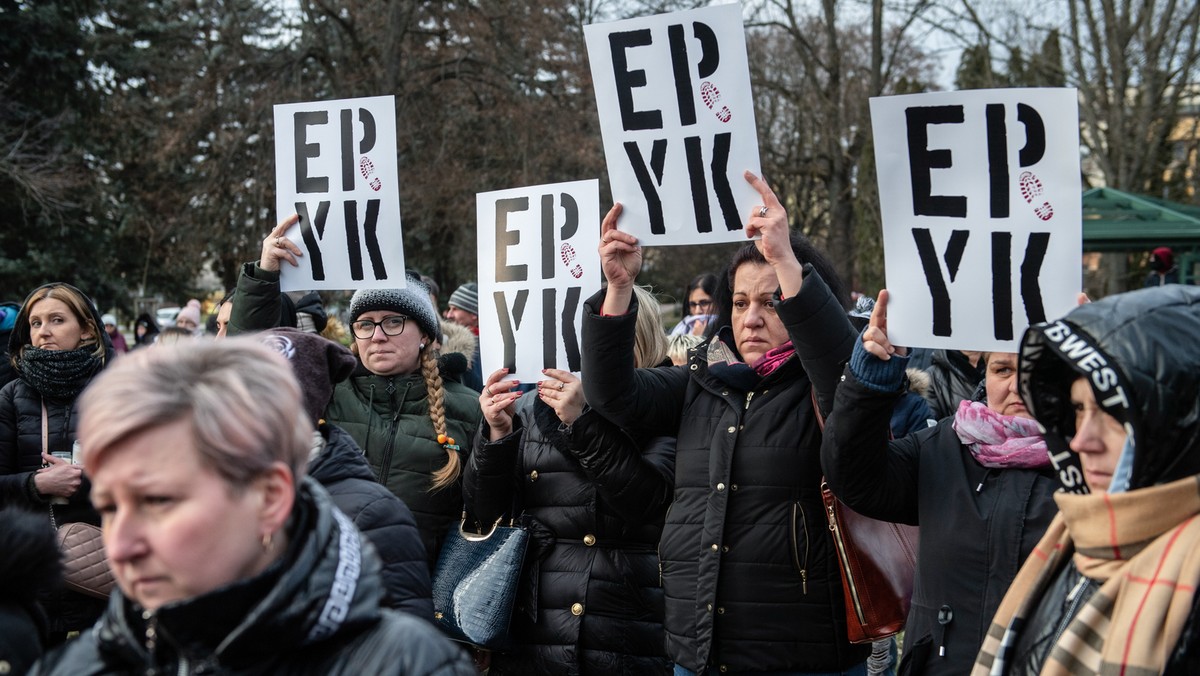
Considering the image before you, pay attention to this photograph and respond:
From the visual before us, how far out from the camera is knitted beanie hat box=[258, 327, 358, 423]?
9.12ft

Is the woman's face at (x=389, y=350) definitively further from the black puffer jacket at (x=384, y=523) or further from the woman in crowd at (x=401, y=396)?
the black puffer jacket at (x=384, y=523)

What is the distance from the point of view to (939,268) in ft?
10.8

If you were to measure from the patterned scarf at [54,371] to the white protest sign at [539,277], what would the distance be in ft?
5.63

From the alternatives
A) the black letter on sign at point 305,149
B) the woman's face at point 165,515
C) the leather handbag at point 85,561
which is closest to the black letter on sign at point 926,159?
the woman's face at point 165,515

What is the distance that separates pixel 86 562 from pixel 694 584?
2215 millimetres

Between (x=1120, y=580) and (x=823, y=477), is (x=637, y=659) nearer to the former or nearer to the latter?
(x=823, y=477)

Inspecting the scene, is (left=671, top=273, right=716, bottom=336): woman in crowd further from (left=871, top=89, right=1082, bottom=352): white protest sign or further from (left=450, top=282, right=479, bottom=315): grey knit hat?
(left=871, top=89, right=1082, bottom=352): white protest sign

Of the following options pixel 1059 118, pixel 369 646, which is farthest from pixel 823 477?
pixel 369 646

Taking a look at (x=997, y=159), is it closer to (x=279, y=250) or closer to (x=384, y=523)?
(x=384, y=523)

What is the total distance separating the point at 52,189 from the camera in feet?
56.1

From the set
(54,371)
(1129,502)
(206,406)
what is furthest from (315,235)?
(1129,502)

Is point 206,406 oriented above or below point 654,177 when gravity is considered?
below

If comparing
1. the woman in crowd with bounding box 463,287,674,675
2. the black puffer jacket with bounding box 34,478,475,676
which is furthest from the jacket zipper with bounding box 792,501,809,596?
the black puffer jacket with bounding box 34,478,475,676

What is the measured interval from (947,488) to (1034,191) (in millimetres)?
892
